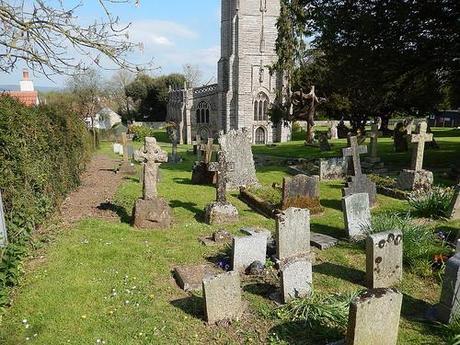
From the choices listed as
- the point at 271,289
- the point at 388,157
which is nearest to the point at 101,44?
the point at 271,289

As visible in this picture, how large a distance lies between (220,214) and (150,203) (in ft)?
5.56

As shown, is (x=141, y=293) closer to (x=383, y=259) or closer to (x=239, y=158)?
(x=383, y=259)

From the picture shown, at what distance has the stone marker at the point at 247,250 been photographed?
21.7 feet

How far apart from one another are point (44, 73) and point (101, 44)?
100 cm

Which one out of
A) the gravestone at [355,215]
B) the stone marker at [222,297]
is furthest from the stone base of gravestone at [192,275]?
the gravestone at [355,215]

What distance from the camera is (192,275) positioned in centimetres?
623

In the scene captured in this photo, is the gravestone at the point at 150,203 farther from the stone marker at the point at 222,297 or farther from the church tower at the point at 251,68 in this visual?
the church tower at the point at 251,68

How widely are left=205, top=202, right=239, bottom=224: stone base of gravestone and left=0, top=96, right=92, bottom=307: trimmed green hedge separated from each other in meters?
3.64

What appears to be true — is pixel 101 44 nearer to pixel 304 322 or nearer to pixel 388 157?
pixel 304 322

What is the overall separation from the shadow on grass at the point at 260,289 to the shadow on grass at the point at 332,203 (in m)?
5.26

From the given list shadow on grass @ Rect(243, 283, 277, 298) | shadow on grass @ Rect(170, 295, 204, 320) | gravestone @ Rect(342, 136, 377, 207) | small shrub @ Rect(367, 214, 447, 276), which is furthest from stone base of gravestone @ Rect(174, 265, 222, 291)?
gravestone @ Rect(342, 136, 377, 207)

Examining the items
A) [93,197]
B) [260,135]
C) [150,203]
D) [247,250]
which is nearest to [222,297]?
[247,250]

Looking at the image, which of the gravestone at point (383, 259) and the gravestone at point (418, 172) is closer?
the gravestone at point (383, 259)

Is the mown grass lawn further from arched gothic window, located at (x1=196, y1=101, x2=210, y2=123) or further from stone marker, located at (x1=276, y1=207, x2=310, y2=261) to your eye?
arched gothic window, located at (x1=196, y1=101, x2=210, y2=123)
